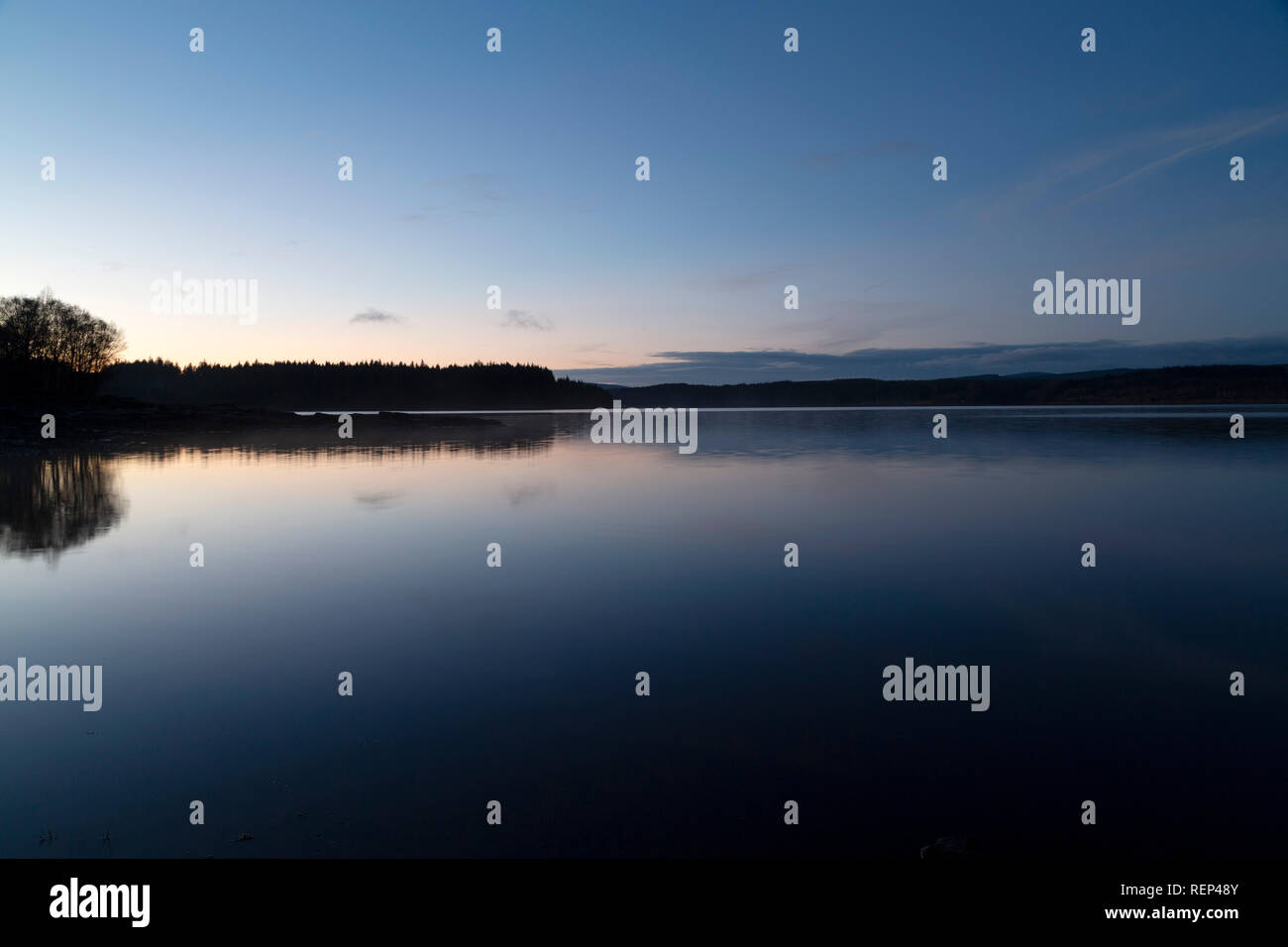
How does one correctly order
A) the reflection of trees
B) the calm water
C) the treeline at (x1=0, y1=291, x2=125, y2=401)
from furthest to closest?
the treeline at (x1=0, y1=291, x2=125, y2=401) → the reflection of trees → the calm water

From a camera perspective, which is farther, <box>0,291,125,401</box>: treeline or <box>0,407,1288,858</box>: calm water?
<box>0,291,125,401</box>: treeline

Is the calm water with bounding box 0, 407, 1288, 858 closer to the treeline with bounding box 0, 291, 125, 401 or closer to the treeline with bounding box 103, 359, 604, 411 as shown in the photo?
the treeline with bounding box 0, 291, 125, 401

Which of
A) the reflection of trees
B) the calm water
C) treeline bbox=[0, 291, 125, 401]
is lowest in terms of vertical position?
the calm water

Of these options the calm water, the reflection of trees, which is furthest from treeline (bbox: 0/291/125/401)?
the calm water

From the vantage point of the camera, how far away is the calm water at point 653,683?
17.7 ft

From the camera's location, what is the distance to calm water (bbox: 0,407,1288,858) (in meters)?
5.38

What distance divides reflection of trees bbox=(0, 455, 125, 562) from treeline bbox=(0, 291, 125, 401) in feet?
156

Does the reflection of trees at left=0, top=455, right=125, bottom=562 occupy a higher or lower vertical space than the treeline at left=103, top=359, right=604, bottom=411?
lower

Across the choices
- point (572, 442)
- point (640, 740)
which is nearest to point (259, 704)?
point (640, 740)

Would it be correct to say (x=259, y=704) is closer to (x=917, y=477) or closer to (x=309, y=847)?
(x=309, y=847)

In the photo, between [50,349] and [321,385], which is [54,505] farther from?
[321,385]

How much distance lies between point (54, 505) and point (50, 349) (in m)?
72.0

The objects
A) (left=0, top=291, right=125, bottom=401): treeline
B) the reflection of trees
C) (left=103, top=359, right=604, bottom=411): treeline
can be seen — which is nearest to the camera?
the reflection of trees
